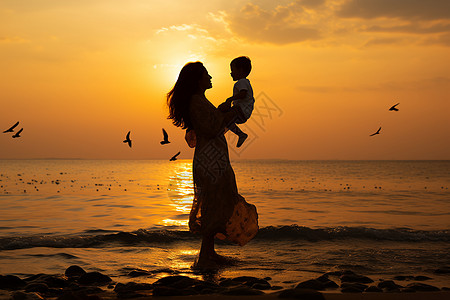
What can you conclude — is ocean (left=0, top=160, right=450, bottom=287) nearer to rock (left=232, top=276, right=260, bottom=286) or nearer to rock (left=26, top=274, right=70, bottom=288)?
rock (left=232, top=276, right=260, bottom=286)

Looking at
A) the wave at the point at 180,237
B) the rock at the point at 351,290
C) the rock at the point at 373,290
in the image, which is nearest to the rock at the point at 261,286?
the rock at the point at 351,290

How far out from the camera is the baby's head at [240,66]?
259 inches

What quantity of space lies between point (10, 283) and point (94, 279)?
3.49 feet

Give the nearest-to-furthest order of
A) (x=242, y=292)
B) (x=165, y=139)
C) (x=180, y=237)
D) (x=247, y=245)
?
(x=242, y=292) → (x=247, y=245) → (x=180, y=237) → (x=165, y=139)

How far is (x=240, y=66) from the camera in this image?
6.57 metres

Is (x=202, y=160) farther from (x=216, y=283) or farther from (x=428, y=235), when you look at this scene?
(x=428, y=235)

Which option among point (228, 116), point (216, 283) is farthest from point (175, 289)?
point (228, 116)

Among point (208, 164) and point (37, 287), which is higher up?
point (208, 164)

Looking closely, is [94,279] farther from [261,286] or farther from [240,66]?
[240,66]

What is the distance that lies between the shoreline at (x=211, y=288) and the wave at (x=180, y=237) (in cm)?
337

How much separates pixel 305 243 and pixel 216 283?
456cm

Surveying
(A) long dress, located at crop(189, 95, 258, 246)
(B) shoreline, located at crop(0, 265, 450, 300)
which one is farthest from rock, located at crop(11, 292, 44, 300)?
(A) long dress, located at crop(189, 95, 258, 246)

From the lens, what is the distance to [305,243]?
10.0 metres

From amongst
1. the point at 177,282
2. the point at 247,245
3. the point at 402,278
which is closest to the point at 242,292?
the point at 177,282
